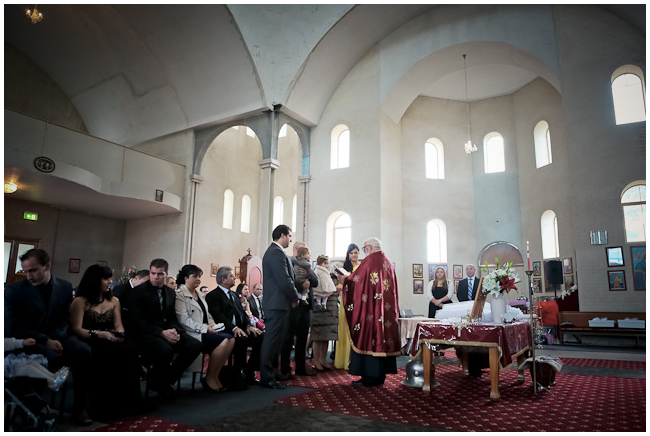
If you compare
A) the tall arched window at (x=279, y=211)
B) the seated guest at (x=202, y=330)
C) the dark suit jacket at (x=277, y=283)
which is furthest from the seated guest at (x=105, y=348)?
the tall arched window at (x=279, y=211)

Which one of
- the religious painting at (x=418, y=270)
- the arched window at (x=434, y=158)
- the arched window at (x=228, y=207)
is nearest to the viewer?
the religious painting at (x=418, y=270)

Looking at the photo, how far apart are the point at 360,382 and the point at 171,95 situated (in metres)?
12.8

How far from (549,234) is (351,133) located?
7013 mm

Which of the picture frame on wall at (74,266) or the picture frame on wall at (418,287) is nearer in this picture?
the picture frame on wall at (418,287)

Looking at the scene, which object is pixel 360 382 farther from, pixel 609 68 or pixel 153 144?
pixel 153 144

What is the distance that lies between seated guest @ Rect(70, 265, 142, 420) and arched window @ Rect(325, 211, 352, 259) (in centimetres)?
1065

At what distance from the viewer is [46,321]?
359cm

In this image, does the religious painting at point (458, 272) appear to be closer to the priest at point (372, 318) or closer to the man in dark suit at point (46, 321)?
the priest at point (372, 318)

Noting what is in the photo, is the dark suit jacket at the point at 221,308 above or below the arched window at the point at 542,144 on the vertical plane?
below

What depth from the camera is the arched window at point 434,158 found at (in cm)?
1619

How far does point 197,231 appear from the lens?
15.4 meters

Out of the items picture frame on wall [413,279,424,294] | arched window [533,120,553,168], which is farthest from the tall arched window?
arched window [533,120,553,168]

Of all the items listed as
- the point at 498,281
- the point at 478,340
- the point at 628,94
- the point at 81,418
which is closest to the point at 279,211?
the point at 628,94

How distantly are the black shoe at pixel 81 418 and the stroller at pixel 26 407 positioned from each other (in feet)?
0.67
